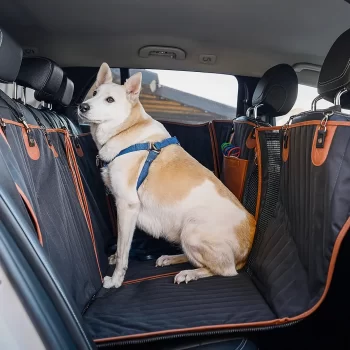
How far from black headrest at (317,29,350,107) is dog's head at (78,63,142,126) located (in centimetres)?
118

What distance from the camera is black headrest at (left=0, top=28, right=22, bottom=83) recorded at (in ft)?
3.89

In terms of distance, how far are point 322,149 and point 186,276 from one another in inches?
34.0

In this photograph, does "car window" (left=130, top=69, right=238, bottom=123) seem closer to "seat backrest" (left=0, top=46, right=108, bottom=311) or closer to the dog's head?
the dog's head

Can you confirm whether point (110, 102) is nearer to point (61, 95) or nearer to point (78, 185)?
point (61, 95)

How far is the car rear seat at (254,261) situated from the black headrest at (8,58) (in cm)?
13

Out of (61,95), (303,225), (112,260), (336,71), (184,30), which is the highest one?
(184,30)

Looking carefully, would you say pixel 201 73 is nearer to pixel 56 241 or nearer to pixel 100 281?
pixel 100 281

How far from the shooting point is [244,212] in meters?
1.96

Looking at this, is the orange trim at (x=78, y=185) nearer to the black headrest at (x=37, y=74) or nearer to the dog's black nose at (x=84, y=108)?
the black headrest at (x=37, y=74)

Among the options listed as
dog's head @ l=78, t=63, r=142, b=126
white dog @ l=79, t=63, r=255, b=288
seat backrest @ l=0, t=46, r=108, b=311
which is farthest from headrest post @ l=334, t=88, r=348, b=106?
dog's head @ l=78, t=63, r=142, b=126

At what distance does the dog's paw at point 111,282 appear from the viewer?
175 centimetres

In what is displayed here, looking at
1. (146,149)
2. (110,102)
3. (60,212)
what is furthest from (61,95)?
(60,212)

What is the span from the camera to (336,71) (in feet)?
4.46

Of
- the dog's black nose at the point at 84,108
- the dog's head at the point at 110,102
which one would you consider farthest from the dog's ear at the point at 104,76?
the dog's black nose at the point at 84,108
